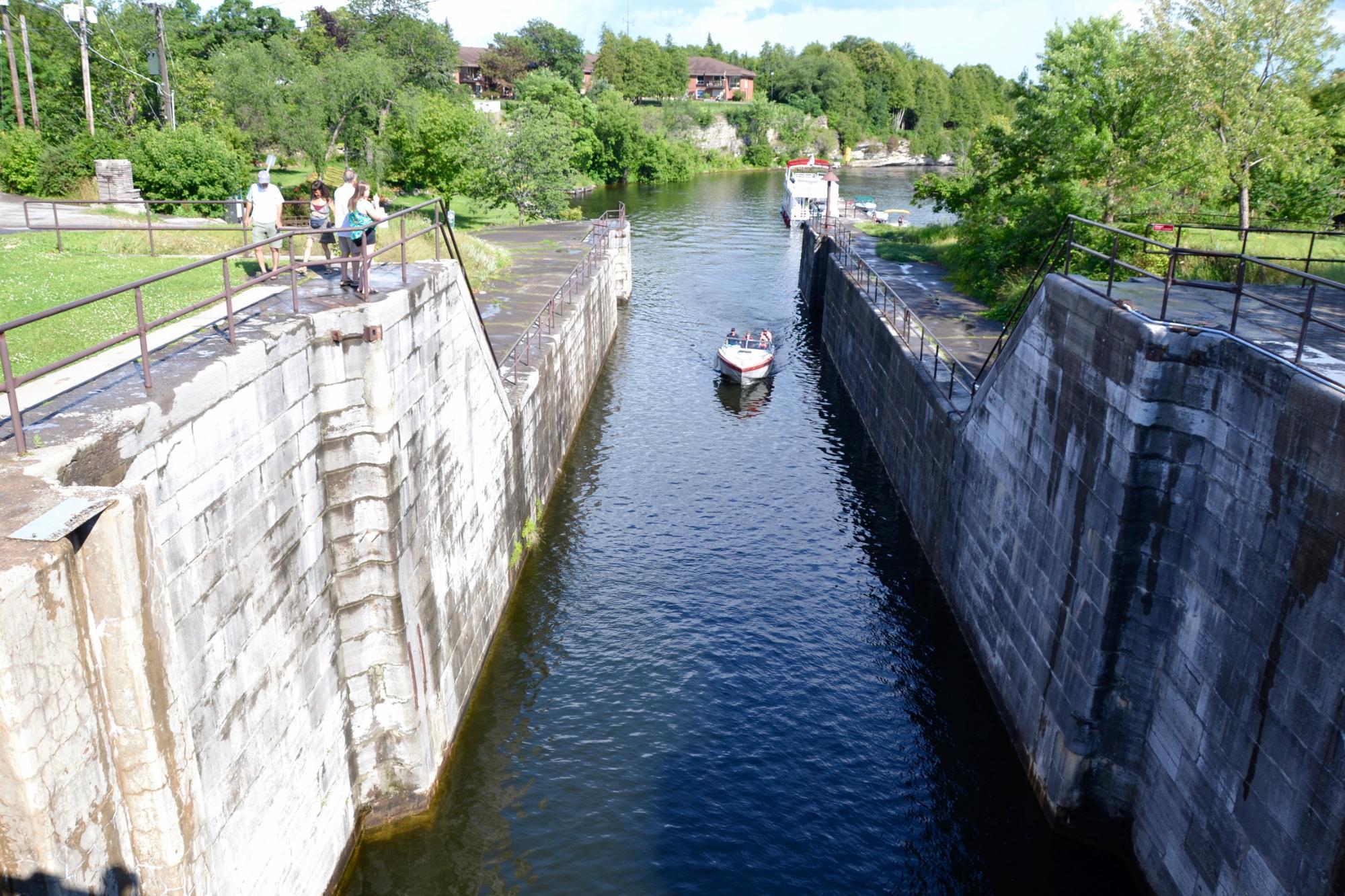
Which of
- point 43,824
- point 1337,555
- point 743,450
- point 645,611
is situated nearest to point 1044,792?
point 1337,555

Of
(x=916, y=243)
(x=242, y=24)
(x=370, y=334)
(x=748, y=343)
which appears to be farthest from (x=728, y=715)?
(x=242, y=24)

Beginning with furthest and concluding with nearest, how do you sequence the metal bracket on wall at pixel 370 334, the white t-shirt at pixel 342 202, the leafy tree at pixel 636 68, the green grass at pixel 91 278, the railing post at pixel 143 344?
the leafy tree at pixel 636 68 → the white t-shirt at pixel 342 202 → the green grass at pixel 91 278 → the metal bracket on wall at pixel 370 334 → the railing post at pixel 143 344

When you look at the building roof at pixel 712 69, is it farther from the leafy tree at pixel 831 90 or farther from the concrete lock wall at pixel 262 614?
the concrete lock wall at pixel 262 614

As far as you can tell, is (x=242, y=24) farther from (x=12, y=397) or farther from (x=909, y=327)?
(x=12, y=397)

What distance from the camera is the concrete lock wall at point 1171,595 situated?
30.6ft

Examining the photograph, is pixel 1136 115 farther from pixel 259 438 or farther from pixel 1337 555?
pixel 259 438

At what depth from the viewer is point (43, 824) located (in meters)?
6.40

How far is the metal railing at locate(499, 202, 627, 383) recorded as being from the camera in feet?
76.0

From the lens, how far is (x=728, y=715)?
1627cm

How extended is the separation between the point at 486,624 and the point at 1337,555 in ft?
42.5

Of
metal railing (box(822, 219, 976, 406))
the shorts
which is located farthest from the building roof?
the shorts

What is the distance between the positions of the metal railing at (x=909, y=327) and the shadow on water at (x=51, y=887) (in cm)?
1707

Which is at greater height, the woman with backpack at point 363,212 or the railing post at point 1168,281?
the woman with backpack at point 363,212

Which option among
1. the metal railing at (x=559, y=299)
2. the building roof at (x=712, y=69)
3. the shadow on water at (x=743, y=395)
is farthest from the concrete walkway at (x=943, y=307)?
the building roof at (x=712, y=69)
